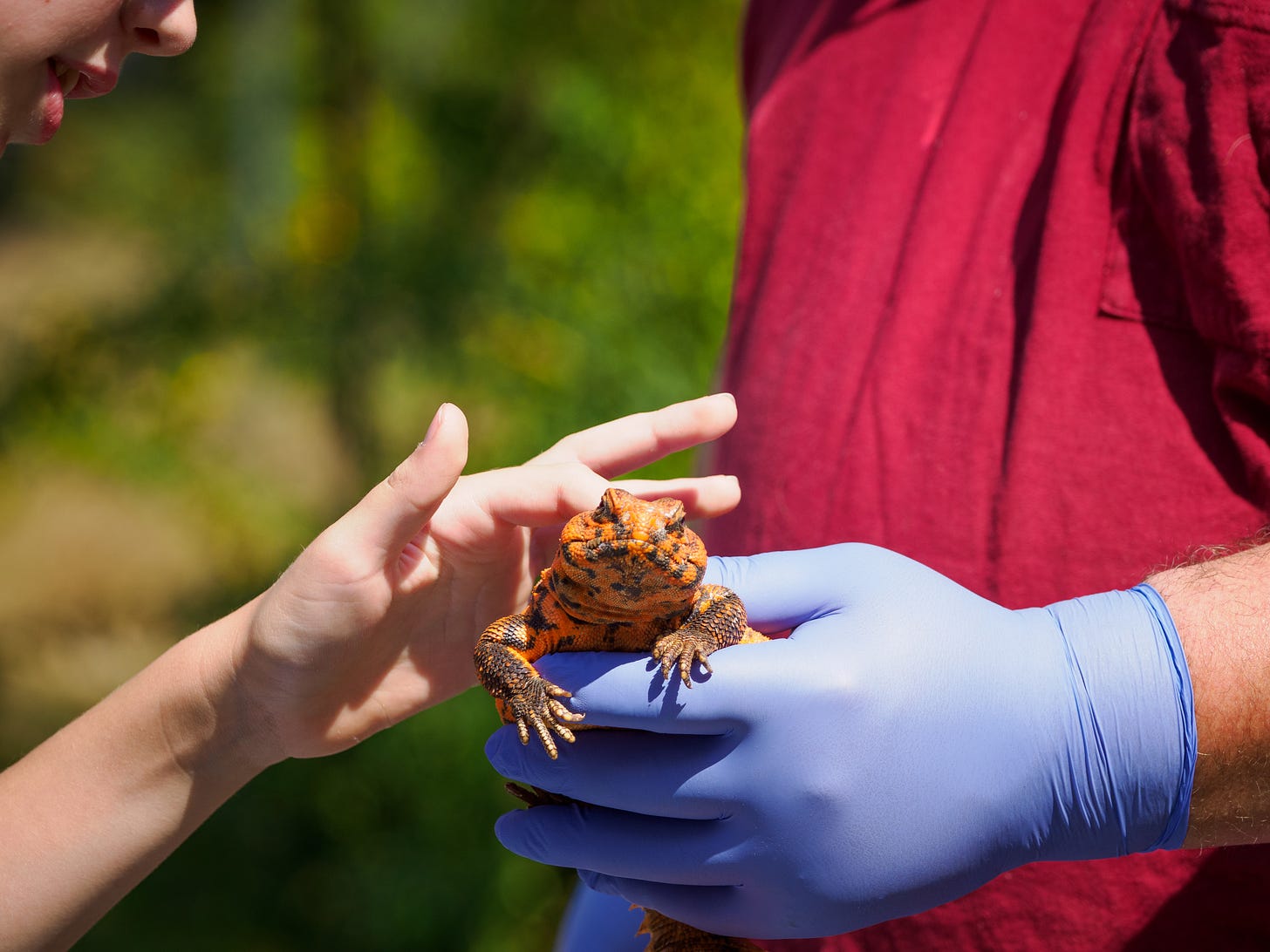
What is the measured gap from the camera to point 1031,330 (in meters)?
2.85

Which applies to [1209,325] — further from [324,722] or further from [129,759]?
[129,759]

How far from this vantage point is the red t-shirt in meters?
2.50

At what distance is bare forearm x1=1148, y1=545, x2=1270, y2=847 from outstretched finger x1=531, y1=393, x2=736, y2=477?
1.40 meters

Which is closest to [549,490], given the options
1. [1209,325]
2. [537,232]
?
[1209,325]

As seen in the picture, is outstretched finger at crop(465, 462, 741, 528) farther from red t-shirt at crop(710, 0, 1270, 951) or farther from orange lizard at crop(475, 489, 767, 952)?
red t-shirt at crop(710, 0, 1270, 951)

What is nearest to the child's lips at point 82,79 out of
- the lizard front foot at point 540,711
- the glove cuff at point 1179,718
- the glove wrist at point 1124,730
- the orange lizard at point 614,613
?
the orange lizard at point 614,613

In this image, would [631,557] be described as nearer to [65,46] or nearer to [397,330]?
[65,46]

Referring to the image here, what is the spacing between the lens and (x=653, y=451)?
3.20 m

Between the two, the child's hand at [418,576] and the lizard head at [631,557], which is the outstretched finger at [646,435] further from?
the lizard head at [631,557]

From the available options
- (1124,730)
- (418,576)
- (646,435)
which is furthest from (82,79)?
(1124,730)

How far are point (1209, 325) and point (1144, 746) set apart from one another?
1.13m

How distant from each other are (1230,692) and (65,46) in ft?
10.8

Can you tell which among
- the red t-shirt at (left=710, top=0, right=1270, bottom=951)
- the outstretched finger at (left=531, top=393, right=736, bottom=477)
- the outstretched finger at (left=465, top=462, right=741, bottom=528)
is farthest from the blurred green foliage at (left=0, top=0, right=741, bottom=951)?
the outstretched finger at (left=465, top=462, right=741, bottom=528)

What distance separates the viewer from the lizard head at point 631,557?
2.37m
